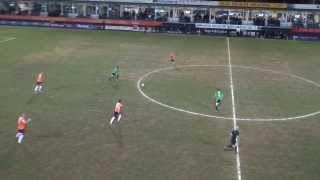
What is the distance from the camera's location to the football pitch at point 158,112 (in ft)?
84.2

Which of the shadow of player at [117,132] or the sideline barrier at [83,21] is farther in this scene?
the sideline barrier at [83,21]

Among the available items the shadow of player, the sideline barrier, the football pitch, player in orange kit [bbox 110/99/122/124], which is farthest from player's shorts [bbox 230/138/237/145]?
the sideline barrier

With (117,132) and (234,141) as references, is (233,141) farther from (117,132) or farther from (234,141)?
(117,132)

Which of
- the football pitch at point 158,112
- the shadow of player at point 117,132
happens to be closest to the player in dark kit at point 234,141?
the football pitch at point 158,112

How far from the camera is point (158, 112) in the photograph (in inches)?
1388

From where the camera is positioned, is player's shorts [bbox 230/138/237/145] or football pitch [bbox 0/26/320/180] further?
player's shorts [bbox 230/138/237/145]

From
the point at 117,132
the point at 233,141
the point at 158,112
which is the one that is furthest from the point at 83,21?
the point at 233,141

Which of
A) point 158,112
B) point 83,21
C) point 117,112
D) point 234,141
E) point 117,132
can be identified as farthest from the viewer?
point 83,21

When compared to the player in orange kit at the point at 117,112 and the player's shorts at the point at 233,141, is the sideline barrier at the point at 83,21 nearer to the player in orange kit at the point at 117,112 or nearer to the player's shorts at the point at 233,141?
the player in orange kit at the point at 117,112

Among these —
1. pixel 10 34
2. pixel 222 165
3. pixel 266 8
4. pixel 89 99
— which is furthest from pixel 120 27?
pixel 222 165

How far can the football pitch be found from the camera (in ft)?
84.2

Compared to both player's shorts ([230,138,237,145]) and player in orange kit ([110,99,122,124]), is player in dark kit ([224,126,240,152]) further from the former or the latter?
player in orange kit ([110,99,122,124])

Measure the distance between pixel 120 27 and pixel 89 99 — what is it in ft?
134

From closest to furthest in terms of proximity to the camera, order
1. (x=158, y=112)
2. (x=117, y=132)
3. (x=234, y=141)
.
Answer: (x=234, y=141) → (x=117, y=132) → (x=158, y=112)
